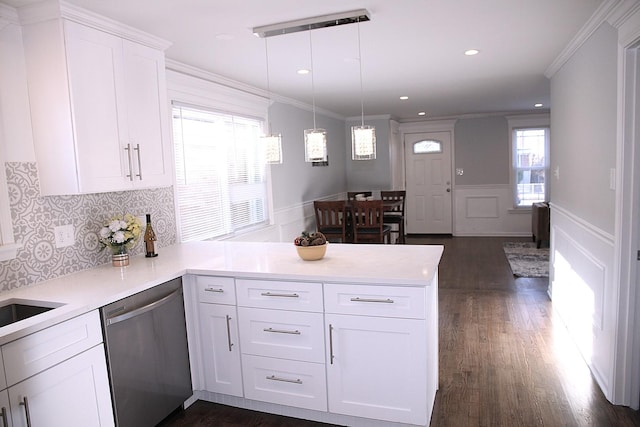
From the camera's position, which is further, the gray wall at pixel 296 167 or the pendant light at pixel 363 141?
the gray wall at pixel 296 167

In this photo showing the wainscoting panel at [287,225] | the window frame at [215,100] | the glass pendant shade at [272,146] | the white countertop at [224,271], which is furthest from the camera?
the wainscoting panel at [287,225]

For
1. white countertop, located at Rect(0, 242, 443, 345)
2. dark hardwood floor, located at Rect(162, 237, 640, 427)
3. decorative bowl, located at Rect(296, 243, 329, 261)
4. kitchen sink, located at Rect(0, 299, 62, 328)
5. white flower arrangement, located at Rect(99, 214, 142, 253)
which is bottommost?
dark hardwood floor, located at Rect(162, 237, 640, 427)

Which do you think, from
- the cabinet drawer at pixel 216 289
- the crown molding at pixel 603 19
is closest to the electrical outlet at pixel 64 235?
the cabinet drawer at pixel 216 289

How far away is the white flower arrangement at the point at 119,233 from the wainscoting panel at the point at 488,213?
692cm

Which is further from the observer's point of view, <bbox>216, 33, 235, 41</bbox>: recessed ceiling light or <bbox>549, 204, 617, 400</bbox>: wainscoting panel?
<bbox>216, 33, 235, 41</bbox>: recessed ceiling light

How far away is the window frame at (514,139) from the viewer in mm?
8008

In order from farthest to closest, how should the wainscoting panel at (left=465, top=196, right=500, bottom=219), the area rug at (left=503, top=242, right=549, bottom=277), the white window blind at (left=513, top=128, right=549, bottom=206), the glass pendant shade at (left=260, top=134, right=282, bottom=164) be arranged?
1. the wainscoting panel at (left=465, top=196, right=500, bottom=219)
2. the white window blind at (left=513, top=128, right=549, bottom=206)
3. the area rug at (left=503, top=242, right=549, bottom=277)
4. the glass pendant shade at (left=260, top=134, right=282, bottom=164)

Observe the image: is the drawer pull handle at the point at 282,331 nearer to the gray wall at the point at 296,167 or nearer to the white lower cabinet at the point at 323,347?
the white lower cabinet at the point at 323,347

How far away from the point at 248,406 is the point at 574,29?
10.4 feet

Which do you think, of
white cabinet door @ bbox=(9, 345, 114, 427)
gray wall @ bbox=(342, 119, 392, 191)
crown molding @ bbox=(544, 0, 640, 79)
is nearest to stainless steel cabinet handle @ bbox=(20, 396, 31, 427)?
white cabinet door @ bbox=(9, 345, 114, 427)

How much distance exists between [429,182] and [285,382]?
6801 millimetres

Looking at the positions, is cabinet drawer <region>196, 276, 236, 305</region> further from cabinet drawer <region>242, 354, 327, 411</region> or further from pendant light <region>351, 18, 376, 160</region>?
pendant light <region>351, 18, 376, 160</region>

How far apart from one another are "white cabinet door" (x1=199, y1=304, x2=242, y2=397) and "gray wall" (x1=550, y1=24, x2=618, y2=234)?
2249 mm

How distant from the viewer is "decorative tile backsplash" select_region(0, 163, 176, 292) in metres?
2.28
